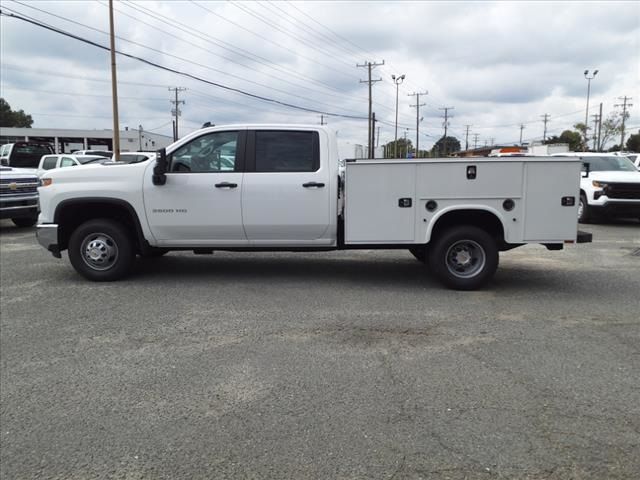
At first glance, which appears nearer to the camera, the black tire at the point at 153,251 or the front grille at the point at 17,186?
the black tire at the point at 153,251

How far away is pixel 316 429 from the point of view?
330cm

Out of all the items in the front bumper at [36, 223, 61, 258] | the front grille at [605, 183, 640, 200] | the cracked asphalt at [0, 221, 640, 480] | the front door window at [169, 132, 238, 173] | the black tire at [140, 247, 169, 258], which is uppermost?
the front door window at [169, 132, 238, 173]

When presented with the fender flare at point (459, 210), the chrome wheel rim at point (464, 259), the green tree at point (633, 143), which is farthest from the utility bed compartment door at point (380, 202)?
the green tree at point (633, 143)

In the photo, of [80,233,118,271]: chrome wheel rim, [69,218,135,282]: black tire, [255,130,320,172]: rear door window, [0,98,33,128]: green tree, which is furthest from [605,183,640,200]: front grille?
[0,98,33,128]: green tree

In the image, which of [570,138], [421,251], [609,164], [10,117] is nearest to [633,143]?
[570,138]

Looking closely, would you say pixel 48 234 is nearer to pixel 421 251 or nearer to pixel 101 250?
pixel 101 250

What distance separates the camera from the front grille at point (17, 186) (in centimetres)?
1152

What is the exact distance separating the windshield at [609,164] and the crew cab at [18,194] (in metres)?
13.8

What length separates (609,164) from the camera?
14.5 m

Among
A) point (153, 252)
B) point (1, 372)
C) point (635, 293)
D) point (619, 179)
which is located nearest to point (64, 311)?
point (1, 372)

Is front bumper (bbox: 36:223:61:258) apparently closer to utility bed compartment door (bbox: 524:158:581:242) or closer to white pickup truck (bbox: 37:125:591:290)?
white pickup truck (bbox: 37:125:591:290)

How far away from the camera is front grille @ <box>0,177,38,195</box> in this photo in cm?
1152

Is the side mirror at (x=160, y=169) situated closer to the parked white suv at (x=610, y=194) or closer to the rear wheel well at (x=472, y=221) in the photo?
the rear wheel well at (x=472, y=221)

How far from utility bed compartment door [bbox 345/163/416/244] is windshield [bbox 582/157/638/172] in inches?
395
